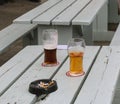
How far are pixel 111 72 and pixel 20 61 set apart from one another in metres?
0.57

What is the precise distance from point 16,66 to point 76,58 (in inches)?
15.8

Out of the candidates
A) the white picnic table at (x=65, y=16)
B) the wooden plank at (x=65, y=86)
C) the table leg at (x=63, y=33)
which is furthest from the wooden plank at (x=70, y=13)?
the wooden plank at (x=65, y=86)

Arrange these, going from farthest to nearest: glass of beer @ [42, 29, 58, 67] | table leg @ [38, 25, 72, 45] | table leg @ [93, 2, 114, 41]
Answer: table leg @ [93, 2, 114, 41] → table leg @ [38, 25, 72, 45] → glass of beer @ [42, 29, 58, 67]

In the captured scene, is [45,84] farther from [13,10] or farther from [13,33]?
[13,10]

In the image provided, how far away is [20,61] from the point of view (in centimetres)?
235

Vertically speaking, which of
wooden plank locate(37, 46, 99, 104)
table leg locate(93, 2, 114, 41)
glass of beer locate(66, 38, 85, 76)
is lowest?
table leg locate(93, 2, 114, 41)

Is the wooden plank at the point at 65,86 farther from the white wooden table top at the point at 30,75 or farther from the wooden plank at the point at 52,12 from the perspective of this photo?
the wooden plank at the point at 52,12

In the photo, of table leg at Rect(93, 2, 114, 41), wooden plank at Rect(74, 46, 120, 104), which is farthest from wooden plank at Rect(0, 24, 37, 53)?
table leg at Rect(93, 2, 114, 41)

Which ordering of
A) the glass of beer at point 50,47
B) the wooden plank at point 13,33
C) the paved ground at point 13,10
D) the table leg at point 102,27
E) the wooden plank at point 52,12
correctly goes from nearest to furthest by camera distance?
the glass of beer at point 50,47 < the wooden plank at point 13,33 < the wooden plank at point 52,12 < the table leg at point 102,27 < the paved ground at point 13,10

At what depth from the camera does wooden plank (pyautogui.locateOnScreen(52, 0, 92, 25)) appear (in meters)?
3.50

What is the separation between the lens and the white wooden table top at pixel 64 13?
3518mm

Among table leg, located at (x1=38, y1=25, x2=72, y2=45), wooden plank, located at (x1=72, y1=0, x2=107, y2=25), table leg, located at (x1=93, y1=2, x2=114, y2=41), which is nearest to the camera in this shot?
wooden plank, located at (x1=72, y1=0, x2=107, y2=25)

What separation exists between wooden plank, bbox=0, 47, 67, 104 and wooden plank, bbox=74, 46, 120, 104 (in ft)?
0.71

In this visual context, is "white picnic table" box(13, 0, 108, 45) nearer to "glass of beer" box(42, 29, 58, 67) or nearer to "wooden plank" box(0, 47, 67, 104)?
"wooden plank" box(0, 47, 67, 104)
